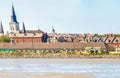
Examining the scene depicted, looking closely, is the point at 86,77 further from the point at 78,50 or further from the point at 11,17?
the point at 11,17

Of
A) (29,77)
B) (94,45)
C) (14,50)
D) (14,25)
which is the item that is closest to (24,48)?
(14,50)

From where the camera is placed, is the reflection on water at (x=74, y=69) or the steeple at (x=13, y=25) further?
the steeple at (x=13, y=25)

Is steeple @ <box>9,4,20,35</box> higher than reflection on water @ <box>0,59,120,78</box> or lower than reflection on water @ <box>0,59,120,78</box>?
lower

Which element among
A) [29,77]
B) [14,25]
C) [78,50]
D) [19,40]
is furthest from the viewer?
[14,25]

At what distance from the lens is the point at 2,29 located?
540 feet

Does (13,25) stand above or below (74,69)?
below

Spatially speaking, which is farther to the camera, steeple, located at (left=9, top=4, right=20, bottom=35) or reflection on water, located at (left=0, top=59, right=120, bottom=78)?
steeple, located at (left=9, top=4, right=20, bottom=35)

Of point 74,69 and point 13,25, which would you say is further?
point 13,25

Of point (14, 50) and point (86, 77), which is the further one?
point (14, 50)

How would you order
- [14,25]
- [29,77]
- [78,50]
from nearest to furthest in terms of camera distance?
→ [29,77]
[78,50]
[14,25]

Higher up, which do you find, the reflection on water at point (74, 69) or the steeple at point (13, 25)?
the reflection on water at point (74, 69)

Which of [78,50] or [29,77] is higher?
[29,77]

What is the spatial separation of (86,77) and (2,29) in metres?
130

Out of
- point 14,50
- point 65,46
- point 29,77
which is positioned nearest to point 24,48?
point 14,50
